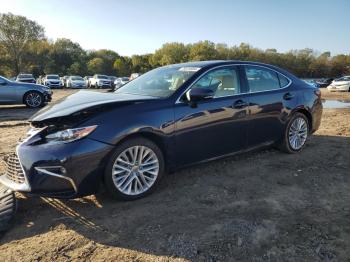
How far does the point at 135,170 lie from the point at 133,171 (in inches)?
1.1

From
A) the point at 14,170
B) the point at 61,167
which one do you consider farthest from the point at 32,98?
the point at 61,167

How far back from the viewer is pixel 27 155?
4.04m

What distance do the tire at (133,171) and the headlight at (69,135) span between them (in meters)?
0.41

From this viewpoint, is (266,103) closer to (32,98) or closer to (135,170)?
(135,170)

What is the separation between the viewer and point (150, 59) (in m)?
86.1

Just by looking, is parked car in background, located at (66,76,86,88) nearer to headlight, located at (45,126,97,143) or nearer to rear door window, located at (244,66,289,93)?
rear door window, located at (244,66,289,93)

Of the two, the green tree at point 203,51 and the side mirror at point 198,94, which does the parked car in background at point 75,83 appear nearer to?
the green tree at point 203,51

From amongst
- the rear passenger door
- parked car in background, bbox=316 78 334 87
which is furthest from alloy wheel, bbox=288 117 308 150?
parked car in background, bbox=316 78 334 87

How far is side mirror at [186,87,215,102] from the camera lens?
475 cm

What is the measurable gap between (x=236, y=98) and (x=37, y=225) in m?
3.10

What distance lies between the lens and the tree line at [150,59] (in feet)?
250

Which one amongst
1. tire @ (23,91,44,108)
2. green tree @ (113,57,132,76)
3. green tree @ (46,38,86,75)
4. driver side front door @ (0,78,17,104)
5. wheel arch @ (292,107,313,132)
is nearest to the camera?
wheel arch @ (292,107,313,132)

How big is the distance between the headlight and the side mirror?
1389mm

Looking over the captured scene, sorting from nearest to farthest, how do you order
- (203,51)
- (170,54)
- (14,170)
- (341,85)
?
(14,170) → (341,85) → (203,51) → (170,54)
